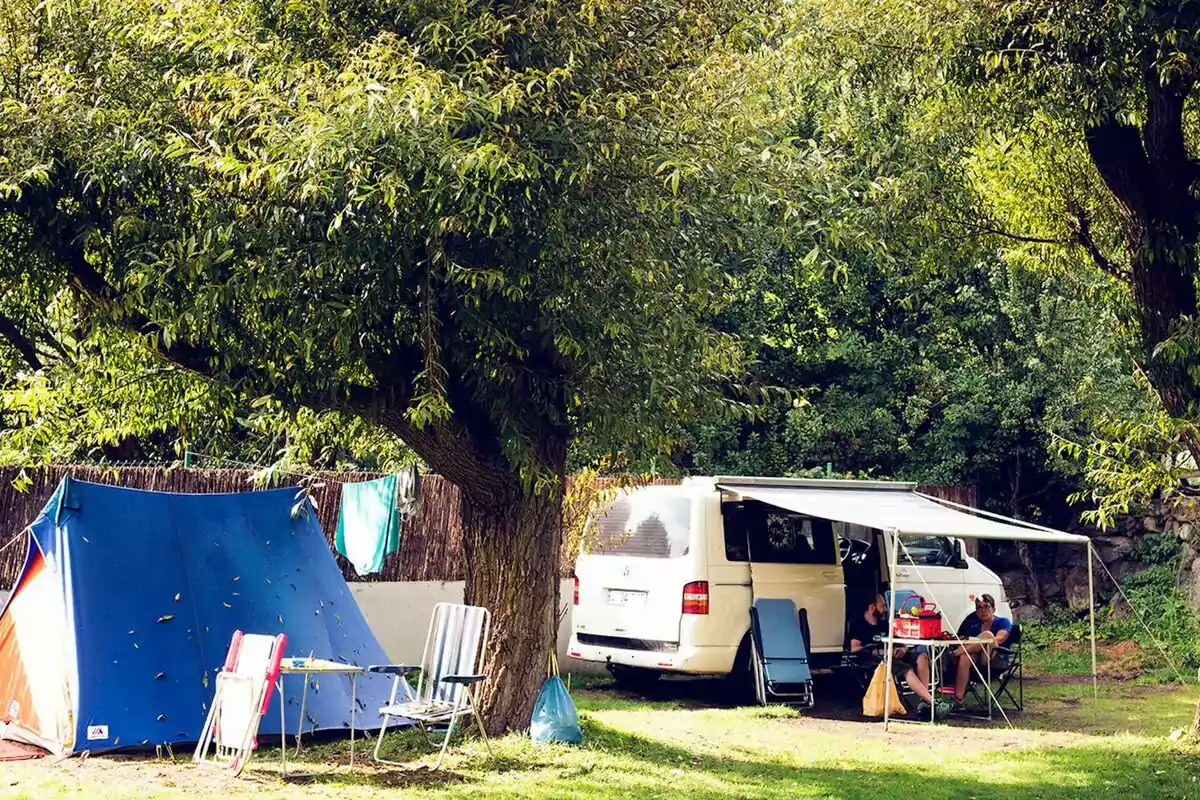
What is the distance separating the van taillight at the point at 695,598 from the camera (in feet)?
36.7

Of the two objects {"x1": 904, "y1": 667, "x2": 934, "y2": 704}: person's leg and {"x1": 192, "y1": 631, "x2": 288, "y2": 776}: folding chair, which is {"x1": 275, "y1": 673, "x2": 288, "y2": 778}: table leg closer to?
{"x1": 192, "y1": 631, "x2": 288, "y2": 776}: folding chair

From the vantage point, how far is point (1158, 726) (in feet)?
36.0

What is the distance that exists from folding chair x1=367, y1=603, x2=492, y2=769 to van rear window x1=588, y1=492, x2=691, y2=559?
2746 mm

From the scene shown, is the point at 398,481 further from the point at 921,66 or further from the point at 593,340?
the point at 921,66

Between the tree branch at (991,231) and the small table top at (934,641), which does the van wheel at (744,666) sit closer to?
the small table top at (934,641)

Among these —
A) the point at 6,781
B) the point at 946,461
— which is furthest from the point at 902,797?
the point at 946,461

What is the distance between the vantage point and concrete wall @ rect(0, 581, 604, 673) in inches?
483

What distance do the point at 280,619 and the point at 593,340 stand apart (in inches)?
129

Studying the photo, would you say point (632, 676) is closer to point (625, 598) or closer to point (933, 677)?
point (625, 598)

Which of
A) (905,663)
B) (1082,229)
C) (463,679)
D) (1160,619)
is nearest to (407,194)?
(463,679)

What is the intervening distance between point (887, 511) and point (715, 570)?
1.61m

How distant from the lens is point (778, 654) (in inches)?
445

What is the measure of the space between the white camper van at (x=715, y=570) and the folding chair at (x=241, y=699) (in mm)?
3920

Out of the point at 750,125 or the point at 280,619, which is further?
the point at 280,619
